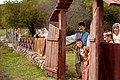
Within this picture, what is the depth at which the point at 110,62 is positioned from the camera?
723 cm

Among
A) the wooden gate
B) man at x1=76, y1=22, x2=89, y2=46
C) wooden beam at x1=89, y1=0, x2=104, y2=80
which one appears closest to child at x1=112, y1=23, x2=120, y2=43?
wooden beam at x1=89, y1=0, x2=104, y2=80

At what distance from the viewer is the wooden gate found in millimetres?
10703

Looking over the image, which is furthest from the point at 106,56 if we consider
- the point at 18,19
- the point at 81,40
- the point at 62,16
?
the point at 18,19

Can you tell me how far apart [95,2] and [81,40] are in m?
2.22

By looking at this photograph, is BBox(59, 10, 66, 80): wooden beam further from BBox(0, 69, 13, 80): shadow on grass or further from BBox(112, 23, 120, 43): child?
BBox(112, 23, 120, 43): child

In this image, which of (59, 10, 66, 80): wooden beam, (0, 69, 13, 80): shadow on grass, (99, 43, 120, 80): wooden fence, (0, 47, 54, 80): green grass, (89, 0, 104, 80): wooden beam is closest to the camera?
(99, 43, 120, 80): wooden fence

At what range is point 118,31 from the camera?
8.59 metres

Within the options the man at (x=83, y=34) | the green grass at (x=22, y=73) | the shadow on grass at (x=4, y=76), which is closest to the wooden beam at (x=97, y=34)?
the man at (x=83, y=34)

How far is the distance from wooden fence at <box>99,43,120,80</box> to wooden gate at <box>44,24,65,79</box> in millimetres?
3433

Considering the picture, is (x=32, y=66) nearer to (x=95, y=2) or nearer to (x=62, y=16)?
(x=62, y=16)

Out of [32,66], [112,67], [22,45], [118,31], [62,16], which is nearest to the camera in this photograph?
[112,67]

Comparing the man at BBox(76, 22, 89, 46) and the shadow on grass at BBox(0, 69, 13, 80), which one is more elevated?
the man at BBox(76, 22, 89, 46)

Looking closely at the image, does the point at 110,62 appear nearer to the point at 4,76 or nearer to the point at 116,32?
the point at 116,32

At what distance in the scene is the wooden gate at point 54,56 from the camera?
10703 millimetres
